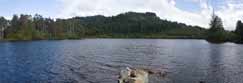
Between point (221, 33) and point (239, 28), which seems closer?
point (239, 28)

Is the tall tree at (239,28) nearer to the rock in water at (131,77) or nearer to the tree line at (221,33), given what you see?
the tree line at (221,33)

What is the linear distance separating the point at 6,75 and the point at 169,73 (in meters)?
23.2

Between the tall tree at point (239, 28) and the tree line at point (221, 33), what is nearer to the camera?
the tall tree at point (239, 28)

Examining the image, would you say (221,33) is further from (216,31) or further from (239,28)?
(239,28)

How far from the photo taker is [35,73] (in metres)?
47.1

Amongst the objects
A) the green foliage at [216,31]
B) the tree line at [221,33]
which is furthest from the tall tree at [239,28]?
the green foliage at [216,31]

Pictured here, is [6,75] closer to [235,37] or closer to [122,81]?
[122,81]

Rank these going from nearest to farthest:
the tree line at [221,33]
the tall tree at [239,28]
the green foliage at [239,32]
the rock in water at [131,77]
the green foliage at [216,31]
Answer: the rock in water at [131,77]
the green foliage at [239,32]
the tall tree at [239,28]
the tree line at [221,33]
the green foliage at [216,31]

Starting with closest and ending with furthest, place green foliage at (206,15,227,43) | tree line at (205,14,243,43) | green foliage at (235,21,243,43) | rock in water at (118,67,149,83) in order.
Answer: rock in water at (118,67,149,83)
green foliage at (235,21,243,43)
tree line at (205,14,243,43)
green foliage at (206,15,227,43)

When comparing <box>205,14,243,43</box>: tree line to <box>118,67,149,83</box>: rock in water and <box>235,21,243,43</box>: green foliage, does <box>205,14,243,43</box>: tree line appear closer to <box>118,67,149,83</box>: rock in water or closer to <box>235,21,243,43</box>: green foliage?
<box>235,21,243,43</box>: green foliage

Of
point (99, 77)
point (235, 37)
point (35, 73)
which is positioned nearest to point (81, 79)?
point (99, 77)

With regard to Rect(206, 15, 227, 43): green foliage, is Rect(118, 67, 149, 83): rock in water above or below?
below

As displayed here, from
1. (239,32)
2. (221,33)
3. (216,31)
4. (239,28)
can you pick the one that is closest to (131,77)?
(239,32)

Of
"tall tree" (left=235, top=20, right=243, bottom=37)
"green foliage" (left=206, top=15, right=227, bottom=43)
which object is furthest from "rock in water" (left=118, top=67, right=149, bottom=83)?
"green foliage" (left=206, top=15, right=227, bottom=43)
